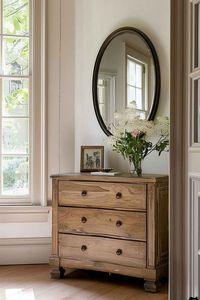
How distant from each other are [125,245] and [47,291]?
62 cm

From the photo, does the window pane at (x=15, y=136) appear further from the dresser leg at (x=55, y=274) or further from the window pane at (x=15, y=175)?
the dresser leg at (x=55, y=274)

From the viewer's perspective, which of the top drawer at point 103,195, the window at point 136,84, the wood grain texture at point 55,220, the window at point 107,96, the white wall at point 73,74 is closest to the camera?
the top drawer at point 103,195

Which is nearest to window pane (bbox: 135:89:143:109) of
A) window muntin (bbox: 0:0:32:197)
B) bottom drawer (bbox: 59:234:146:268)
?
window muntin (bbox: 0:0:32:197)

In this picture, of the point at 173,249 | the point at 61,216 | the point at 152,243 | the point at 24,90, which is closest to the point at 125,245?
the point at 152,243

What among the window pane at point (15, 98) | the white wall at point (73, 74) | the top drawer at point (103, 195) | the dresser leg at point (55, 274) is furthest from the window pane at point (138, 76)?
the dresser leg at point (55, 274)

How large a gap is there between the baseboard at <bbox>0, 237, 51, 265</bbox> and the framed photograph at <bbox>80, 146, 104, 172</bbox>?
29.0 inches

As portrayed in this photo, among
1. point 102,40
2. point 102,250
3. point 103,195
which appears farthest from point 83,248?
point 102,40

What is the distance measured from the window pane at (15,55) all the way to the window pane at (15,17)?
0.08 m

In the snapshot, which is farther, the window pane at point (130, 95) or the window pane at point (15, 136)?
the window pane at point (15, 136)

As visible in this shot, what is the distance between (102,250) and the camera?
9.53 feet

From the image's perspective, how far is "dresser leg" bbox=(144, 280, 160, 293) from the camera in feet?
9.06

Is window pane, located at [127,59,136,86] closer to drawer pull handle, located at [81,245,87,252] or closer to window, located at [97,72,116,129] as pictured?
window, located at [97,72,116,129]

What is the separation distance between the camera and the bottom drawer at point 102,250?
2.79 meters

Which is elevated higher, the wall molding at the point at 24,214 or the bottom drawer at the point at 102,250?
the wall molding at the point at 24,214
